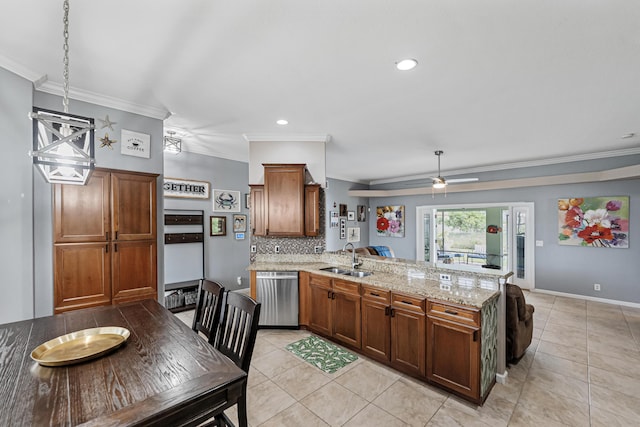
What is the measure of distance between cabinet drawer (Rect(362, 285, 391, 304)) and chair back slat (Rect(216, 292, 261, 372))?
1543 millimetres

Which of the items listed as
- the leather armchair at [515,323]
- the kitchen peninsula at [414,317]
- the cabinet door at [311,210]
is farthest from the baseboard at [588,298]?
the cabinet door at [311,210]

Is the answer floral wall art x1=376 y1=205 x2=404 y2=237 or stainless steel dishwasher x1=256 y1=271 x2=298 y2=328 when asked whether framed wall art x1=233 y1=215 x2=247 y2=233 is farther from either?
floral wall art x1=376 y1=205 x2=404 y2=237

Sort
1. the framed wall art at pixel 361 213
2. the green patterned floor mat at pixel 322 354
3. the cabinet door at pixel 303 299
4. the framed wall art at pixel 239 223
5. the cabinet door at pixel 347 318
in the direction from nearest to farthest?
the green patterned floor mat at pixel 322 354 < the cabinet door at pixel 347 318 < the cabinet door at pixel 303 299 < the framed wall art at pixel 239 223 < the framed wall art at pixel 361 213

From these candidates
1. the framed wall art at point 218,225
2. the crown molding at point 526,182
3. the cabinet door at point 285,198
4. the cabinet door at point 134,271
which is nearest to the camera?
the cabinet door at point 134,271

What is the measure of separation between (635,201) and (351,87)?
5.52m

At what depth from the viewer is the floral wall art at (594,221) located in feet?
15.7

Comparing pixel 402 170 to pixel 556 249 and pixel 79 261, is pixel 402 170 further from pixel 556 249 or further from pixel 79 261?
pixel 79 261

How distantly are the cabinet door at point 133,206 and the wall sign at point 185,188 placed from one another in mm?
1817

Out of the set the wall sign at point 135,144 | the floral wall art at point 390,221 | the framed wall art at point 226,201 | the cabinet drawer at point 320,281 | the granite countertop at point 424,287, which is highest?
the wall sign at point 135,144

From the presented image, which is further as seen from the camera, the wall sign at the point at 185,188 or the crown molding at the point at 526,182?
the wall sign at the point at 185,188

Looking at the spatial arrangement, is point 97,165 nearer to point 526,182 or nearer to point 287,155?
point 287,155

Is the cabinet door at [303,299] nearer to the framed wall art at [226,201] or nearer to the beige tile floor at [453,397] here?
the beige tile floor at [453,397]

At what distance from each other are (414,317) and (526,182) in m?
4.84

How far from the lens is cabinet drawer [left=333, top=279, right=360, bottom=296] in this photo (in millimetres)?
3096
